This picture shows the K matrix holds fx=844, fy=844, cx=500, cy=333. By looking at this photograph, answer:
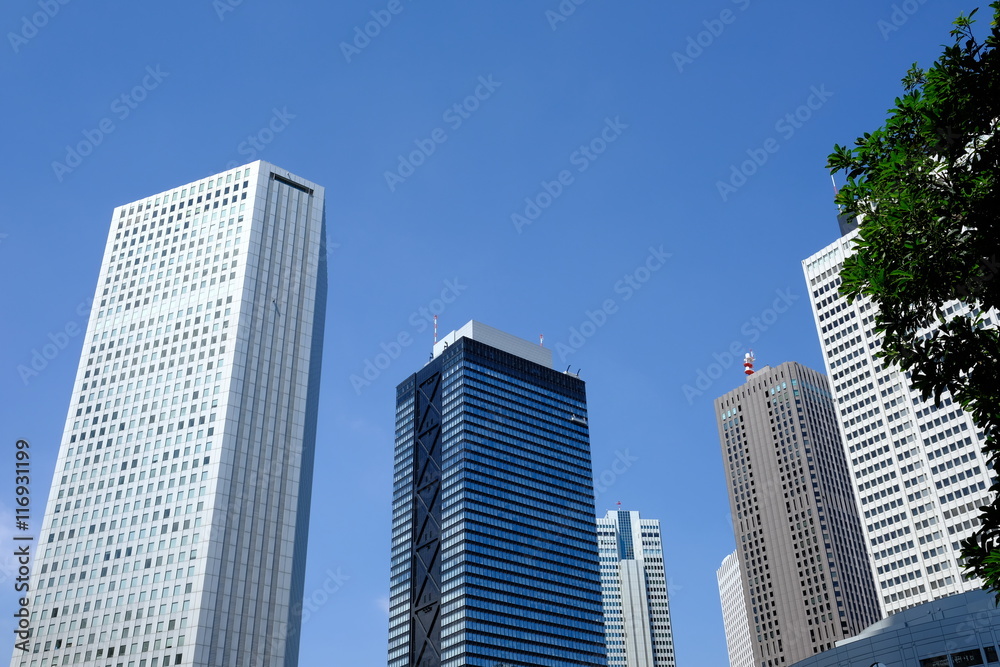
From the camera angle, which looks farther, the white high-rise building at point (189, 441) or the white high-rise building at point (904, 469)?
the white high-rise building at point (904, 469)

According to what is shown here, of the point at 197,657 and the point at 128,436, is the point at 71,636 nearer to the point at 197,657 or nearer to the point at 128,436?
the point at 197,657

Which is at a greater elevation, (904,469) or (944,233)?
(904,469)

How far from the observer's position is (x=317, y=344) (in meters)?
154

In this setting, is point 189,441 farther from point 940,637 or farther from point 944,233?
point 944,233

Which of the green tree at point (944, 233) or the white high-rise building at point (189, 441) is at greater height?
the white high-rise building at point (189, 441)

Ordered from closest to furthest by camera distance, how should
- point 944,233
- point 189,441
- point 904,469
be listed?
point 944,233, point 189,441, point 904,469

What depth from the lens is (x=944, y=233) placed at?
20516mm

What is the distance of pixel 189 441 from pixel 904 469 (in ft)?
433

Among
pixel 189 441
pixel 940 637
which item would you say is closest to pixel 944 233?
pixel 940 637

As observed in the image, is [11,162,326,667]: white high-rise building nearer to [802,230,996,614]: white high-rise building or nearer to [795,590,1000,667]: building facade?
[795,590,1000,667]: building facade

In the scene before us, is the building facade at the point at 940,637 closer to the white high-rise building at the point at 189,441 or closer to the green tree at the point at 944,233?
the green tree at the point at 944,233

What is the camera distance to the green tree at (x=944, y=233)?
774 inches

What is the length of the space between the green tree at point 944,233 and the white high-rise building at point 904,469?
138664mm

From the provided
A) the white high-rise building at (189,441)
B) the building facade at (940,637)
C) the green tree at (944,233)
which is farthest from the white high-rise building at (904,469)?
the green tree at (944,233)
